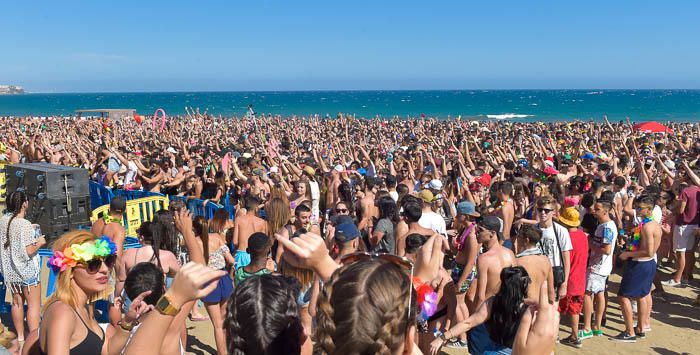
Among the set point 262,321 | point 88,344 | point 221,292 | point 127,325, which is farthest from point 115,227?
point 262,321

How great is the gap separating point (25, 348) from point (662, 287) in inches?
293

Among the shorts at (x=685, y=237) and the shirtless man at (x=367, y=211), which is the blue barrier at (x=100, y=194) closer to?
the shirtless man at (x=367, y=211)

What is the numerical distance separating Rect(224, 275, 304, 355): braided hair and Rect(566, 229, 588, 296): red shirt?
411cm

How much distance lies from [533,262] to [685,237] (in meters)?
4.21

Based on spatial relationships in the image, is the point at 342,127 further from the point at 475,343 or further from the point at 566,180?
the point at 475,343

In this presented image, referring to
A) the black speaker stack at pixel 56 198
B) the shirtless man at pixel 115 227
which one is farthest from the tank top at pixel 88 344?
the black speaker stack at pixel 56 198

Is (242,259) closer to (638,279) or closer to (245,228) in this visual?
(245,228)

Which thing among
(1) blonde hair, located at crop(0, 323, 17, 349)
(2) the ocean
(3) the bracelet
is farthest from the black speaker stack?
(2) the ocean

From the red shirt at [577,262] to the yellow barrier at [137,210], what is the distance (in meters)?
6.36

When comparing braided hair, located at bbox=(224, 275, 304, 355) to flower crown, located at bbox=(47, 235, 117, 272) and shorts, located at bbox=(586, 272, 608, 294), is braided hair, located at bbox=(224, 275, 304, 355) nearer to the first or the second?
flower crown, located at bbox=(47, 235, 117, 272)

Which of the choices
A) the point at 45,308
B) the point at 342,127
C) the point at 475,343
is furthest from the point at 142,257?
the point at 342,127

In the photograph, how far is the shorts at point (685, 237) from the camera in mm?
7391

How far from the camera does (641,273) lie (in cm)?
575

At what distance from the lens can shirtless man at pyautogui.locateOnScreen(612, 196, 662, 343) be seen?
18.6 feet
